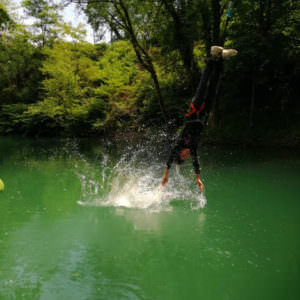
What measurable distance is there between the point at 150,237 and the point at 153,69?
11721 mm

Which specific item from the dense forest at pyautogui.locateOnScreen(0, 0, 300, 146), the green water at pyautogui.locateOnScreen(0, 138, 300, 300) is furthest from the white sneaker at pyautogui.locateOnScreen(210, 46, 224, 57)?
the dense forest at pyautogui.locateOnScreen(0, 0, 300, 146)

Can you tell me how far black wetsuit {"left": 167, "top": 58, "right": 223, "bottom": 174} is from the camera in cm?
475

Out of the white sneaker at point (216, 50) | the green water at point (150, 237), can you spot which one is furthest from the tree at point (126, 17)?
the white sneaker at point (216, 50)

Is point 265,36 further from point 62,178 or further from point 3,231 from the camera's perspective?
point 3,231

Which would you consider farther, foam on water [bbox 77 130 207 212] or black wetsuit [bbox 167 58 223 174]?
foam on water [bbox 77 130 207 212]

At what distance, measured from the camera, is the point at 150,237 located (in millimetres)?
4930

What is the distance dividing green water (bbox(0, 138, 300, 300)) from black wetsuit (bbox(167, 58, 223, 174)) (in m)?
1.30

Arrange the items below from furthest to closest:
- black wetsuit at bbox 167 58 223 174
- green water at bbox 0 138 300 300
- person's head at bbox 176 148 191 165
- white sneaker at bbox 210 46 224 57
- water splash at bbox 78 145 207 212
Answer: water splash at bbox 78 145 207 212 < person's head at bbox 176 148 191 165 < black wetsuit at bbox 167 58 223 174 < white sneaker at bbox 210 46 224 57 < green water at bbox 0 138 300 300

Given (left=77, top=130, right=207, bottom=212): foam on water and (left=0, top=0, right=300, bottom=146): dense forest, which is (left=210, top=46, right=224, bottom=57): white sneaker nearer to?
(left=77, top=130, right=207, bottom=212): foam on water

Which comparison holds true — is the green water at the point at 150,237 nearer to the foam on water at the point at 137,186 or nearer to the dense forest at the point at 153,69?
the foam on water at the point at 137,186

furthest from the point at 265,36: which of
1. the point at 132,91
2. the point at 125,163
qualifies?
the point at 132,91

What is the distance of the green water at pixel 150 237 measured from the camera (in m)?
3.62

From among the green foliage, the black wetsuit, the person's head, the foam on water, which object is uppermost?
the green foliage

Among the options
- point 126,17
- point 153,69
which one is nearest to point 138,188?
point 153,69
